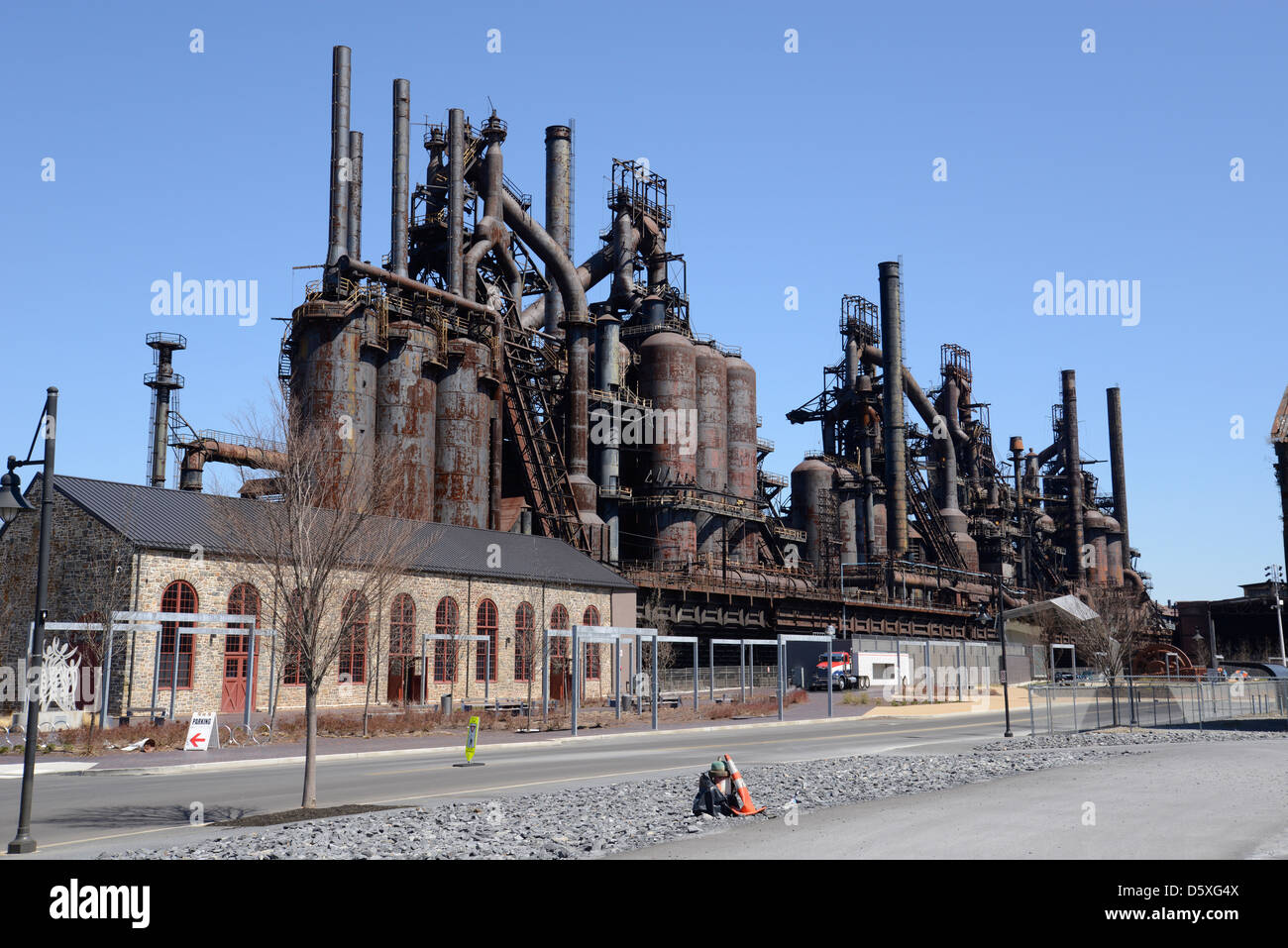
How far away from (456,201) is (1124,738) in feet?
147

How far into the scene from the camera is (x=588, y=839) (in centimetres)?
1217

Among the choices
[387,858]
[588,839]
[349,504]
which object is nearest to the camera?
[387,858]

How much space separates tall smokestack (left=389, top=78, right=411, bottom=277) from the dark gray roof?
784 inches

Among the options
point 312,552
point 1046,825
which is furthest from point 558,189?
point 1046,825

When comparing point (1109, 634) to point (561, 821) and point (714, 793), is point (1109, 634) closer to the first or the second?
point (714, 793)

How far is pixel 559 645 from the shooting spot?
156 ft

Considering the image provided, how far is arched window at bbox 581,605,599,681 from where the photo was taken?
5053 centimetres

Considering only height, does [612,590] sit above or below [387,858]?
above

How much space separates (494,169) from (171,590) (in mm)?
36195

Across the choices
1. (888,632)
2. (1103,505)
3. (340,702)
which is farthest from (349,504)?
(1103,505)

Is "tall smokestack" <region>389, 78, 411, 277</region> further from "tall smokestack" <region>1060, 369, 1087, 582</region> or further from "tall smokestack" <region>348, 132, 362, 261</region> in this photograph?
"tall smokestack" <region>1060, 369, 1087, 582</region>

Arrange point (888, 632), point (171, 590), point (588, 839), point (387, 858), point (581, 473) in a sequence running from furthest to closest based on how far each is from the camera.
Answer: point (888, 632)
point (581, 473)
point (171, 590)
point (588, 839)
point (387, 858)

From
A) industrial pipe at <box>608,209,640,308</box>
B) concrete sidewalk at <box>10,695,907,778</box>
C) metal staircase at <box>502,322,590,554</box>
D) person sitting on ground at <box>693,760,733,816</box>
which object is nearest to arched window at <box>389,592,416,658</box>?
concrete sidewalk at <box>10,695,907,778</box>
